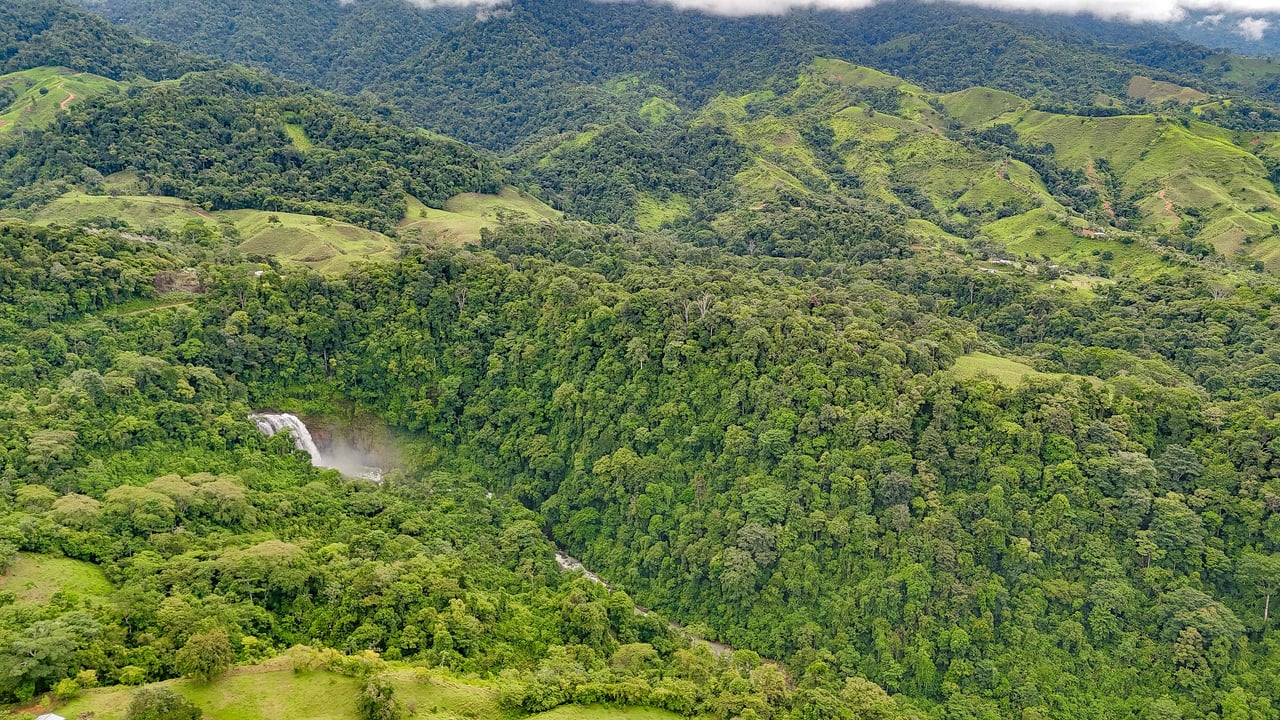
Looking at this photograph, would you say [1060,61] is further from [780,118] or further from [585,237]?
[585,237]

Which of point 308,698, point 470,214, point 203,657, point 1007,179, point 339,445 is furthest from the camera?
point 1007,179

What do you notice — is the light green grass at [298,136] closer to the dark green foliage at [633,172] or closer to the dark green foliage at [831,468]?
the dark green foliage at [633,172]

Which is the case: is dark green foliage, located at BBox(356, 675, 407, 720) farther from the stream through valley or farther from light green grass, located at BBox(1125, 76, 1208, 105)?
light green grass, located at BBox(1125, 76, 1208, 105)

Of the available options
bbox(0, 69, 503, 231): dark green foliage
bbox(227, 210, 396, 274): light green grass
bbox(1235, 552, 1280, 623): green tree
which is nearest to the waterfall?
bbox(227, 210, 396, 274): light green grass

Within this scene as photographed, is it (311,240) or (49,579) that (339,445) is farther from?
(49,579)

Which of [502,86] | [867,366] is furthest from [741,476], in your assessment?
[502,86]

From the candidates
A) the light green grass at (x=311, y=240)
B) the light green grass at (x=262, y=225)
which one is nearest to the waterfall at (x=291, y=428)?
the light green grass at (x=311, y=240)

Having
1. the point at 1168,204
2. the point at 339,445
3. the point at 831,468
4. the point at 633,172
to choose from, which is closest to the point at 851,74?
the point at 633,172
